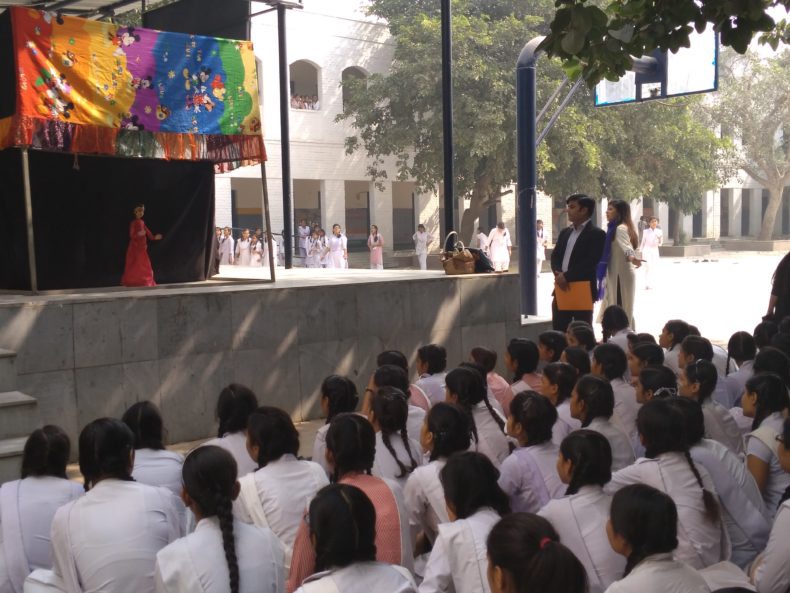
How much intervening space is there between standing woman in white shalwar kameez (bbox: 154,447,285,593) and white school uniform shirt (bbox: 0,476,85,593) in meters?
0.81

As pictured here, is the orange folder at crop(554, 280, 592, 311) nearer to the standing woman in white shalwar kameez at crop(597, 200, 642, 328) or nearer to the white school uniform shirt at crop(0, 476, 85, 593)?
the standing woman in white shalwar kameez at crop(597, 200, 642, 328)

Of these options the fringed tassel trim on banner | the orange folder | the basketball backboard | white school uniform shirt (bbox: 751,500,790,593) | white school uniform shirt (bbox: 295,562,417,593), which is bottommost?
white school uniform shirt (bbox: 751,500,790,593)

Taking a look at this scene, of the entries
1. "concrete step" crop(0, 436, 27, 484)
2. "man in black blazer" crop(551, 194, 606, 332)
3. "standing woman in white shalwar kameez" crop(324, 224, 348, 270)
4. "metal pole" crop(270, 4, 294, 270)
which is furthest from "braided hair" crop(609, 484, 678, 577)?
"standing woman in white shalwar kameez" crop(324, 224, 348, 270)

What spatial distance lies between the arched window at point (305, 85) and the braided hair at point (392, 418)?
25.2 meters

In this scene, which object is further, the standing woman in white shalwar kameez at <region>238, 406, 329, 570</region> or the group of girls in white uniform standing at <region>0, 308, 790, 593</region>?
the standing woman in white shalwar kameez at <region>238, 406, 329, 570</region>

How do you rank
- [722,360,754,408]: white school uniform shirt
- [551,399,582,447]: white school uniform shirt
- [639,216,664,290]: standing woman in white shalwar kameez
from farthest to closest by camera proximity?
[639,216,664,290]: standing woman in white shalwar kameez, [722,360,754,408]: white school uniform shirt, [551,399,582,447]: white school uniform shirt

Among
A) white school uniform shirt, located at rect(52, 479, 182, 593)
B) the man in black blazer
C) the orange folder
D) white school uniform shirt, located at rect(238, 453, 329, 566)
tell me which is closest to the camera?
white school uniform shirt, located at rect(52, 479, 182, 593)

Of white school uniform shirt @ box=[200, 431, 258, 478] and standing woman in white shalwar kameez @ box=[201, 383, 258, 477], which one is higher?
standing woman in white shalwar kameez @ box=[201, 383, 258, 477]

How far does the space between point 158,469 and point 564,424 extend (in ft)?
7.00

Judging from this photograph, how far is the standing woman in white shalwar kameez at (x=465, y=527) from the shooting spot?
10.4ft

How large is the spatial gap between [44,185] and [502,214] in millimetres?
26832

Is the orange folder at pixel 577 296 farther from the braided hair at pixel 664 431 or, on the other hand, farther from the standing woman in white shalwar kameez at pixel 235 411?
the braided hair at pixel 664 431

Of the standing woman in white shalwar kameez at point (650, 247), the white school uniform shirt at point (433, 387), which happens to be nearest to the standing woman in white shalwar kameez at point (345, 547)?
the white school uniform shirt at point (433, 387)

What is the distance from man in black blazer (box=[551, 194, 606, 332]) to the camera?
8742 millimetres
